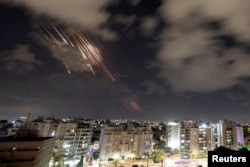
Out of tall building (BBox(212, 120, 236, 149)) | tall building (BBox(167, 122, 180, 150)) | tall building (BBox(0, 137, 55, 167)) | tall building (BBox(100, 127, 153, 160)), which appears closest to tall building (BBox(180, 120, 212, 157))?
tall building (BBox(167, 122, 180, 150))

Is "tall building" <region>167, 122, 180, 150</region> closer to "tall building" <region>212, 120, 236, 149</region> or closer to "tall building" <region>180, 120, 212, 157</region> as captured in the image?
"tall building" <region>180, 120, 212, 157</region>

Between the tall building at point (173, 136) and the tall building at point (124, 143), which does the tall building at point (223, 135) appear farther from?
the tall building at point (124, 143)

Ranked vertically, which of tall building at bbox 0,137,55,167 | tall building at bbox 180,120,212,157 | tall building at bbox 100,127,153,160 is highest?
tall building at bbox 180,120,212,157

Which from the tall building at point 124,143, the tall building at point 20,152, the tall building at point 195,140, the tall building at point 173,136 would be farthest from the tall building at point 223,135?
the tall building at point 20,152

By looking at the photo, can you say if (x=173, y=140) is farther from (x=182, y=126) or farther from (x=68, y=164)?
(x=68, y=164)

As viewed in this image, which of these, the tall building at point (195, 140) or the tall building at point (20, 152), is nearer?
the tall building at point (20, 152)

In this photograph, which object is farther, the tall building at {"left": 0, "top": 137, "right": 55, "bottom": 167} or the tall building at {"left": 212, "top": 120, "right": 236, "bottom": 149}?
the tall building at {"left": 212, "top": 120, "right": 236, "bottom": 149}

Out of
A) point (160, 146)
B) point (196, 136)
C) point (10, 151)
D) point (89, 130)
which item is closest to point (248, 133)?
point (196, 136)

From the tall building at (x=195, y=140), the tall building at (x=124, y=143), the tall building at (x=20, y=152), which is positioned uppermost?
the tall building at (x=195, y=140)

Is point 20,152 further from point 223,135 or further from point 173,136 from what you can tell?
point 223,135

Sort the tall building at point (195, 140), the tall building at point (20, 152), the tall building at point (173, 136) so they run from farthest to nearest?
the tall building at point (173, 136), the tall building at point (195, 140), the tall building at point (20, 152)

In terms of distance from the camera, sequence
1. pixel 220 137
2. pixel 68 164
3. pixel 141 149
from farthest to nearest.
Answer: pixel 220 137
pixel 141 149
pixel 68 164
